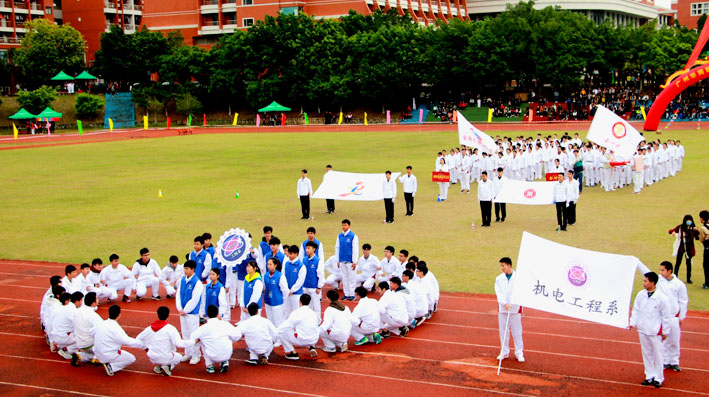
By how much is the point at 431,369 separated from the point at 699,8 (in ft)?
340

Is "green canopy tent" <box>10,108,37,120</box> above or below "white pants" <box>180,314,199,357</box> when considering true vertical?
above

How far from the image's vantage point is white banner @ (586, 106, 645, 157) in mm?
22391

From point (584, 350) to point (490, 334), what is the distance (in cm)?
150

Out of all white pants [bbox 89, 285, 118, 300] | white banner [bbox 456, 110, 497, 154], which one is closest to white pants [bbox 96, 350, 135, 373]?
white pants [bbox 89, 285, 118, 300]

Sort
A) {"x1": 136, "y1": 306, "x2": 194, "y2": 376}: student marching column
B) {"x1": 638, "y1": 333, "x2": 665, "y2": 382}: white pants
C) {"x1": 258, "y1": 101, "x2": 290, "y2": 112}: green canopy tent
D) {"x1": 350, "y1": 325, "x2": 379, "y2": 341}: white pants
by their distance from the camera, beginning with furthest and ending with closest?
1. {"x1": 258, "y1": 101, "x2": 290, "y2": 112}: green canopy tent
2. {"x1": 350, "y1": 325, "x2": 379, "y2": 341}: white pants
3. {"x1": 136, "y1": 306, "x2": 194, "y2": 376}: student marching column
4. {"x1": 638, "y1": 333, "x2": 665, "y2": 382}: white pants

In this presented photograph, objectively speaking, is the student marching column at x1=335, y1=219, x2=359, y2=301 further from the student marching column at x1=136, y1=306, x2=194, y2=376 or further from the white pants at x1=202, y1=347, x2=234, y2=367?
the student marching column at x1=136, y1=306, x2=194, y2=376

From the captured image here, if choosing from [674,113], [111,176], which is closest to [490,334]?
[111,176]

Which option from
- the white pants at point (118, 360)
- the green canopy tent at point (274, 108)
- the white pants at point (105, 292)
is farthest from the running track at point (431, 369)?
the green canopy tent at point (274, 108)

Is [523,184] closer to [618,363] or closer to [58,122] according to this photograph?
[618,363]

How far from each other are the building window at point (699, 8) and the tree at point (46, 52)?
82.8 meters

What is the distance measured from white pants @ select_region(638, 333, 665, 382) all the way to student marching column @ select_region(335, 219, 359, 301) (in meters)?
5.88

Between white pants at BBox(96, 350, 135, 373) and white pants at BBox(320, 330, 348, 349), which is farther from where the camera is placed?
white pants at BBox(320, 330, 348, 349)

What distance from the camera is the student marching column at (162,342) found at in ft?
31.4

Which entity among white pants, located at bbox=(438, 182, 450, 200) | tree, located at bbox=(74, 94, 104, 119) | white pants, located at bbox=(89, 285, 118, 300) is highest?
tree, located at bbox=(74, 94, 104, 119)
